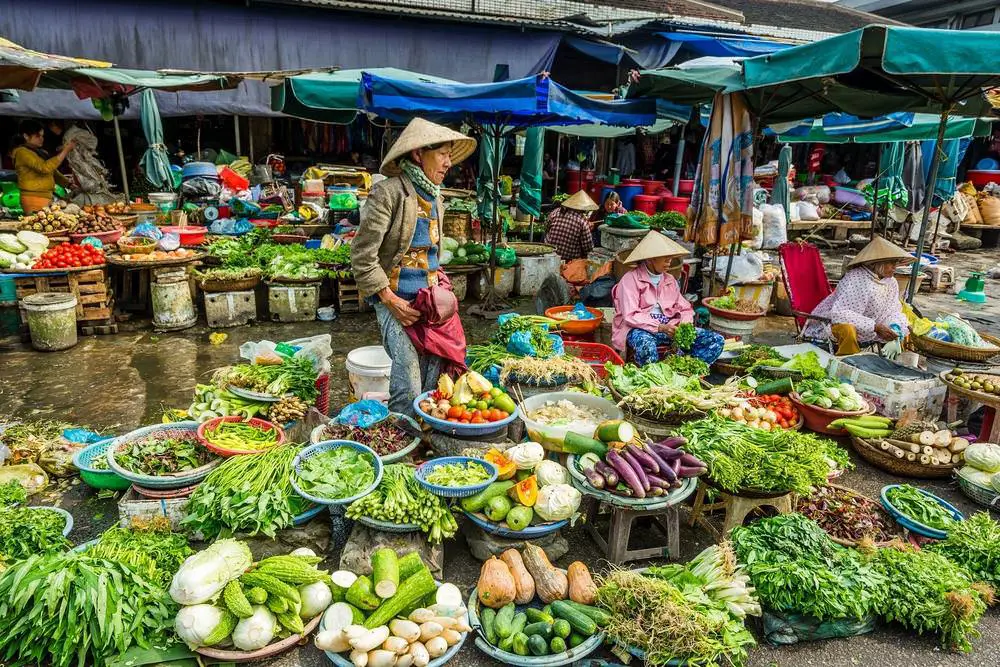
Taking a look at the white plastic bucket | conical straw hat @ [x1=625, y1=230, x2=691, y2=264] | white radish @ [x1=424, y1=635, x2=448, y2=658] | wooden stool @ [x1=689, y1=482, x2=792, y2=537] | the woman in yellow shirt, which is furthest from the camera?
the woman in yellow shirt

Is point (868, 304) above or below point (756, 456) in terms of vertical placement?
above

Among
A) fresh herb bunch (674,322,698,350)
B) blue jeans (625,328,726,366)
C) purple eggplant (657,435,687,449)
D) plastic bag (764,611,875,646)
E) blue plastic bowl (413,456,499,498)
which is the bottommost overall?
plastic bag (764,611,875,646)

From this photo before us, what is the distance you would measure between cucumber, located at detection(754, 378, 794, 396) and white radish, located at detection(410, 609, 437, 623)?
3401 mm

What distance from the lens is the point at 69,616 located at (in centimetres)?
253

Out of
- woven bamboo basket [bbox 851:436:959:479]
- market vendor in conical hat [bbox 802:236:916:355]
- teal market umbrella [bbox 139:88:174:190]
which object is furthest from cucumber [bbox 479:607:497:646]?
teal market umbrella [bbox 139:88:174:190]

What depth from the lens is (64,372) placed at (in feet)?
19.7

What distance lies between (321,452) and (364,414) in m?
0.44

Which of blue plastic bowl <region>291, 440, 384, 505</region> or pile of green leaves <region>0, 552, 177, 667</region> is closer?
pile of green leaves <region>0, 552, 177, 667</region>

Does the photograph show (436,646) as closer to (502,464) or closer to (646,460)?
(502,464)

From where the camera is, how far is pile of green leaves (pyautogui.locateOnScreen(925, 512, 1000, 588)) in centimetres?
335

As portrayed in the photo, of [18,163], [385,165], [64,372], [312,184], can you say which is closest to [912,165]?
[312,184]

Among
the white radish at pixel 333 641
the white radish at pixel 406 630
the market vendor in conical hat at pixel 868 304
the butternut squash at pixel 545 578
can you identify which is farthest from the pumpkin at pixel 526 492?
the market vendor in conical hat at pixel 868 304

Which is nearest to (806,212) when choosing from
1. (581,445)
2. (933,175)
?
(933,175)

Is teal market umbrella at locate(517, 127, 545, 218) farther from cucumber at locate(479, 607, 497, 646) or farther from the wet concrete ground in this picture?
cucumber at locate(479, 607, 497, 646)
